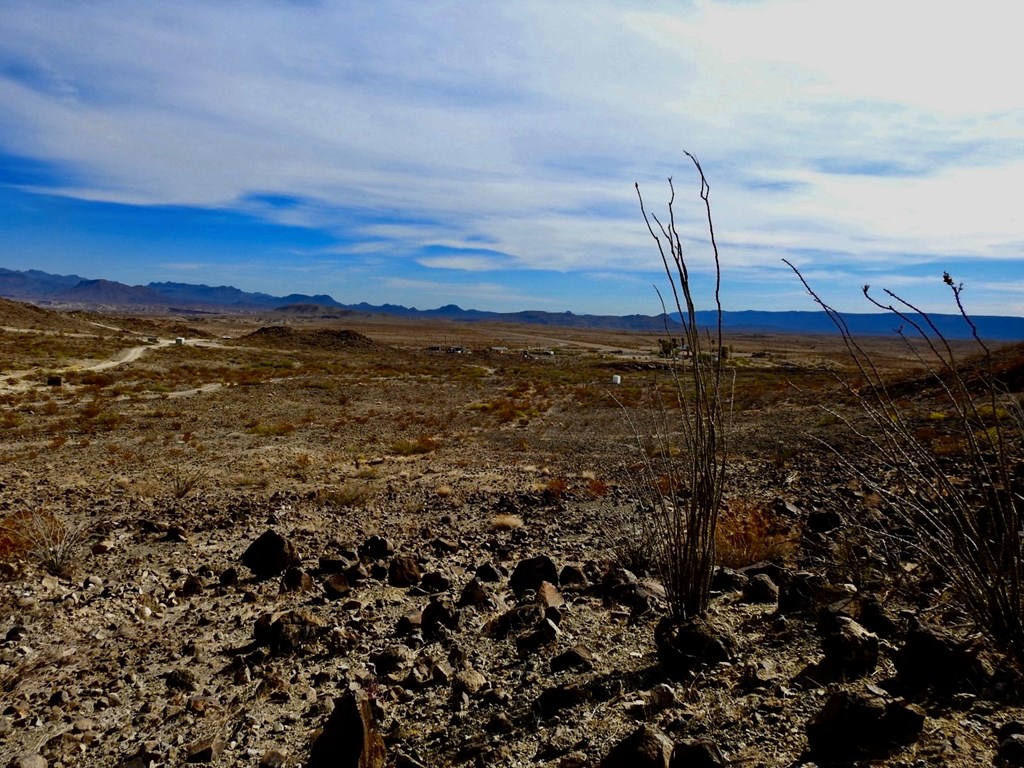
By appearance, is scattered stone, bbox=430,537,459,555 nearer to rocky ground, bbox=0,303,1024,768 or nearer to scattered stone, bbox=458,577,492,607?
rocky ground, bbox=0,303,1024,768

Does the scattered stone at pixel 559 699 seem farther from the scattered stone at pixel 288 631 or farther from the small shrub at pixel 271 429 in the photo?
the small shrub at pixel 271 429

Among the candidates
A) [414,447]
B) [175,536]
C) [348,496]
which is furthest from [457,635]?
[414,447]

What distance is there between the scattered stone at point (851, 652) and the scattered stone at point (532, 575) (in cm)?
209

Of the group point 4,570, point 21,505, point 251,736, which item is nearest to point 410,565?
point 251,736

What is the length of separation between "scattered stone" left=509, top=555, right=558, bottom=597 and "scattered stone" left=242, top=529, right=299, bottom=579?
193cm

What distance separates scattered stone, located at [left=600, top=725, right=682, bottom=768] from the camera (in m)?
2.20

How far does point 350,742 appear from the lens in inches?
98.7

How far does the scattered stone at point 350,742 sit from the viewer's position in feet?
8.11

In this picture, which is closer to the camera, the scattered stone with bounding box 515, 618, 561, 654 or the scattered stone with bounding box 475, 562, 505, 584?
the scattered stone with bounding box 515, 618, 561, 654

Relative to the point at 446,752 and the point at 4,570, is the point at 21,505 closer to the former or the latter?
the point at 4,570

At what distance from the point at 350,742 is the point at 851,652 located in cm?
224

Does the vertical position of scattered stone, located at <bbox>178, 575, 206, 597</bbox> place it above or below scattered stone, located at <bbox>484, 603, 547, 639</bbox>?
below

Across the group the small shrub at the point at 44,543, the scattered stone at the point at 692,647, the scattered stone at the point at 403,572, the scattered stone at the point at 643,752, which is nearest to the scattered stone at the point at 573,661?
the scattered stone at the point at 692,647

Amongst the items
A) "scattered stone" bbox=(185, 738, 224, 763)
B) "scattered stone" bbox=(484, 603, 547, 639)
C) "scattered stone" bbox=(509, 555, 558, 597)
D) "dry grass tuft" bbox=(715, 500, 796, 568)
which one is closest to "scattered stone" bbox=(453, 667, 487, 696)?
"scattered stone" bbox=(484, 603, 547, 639)
